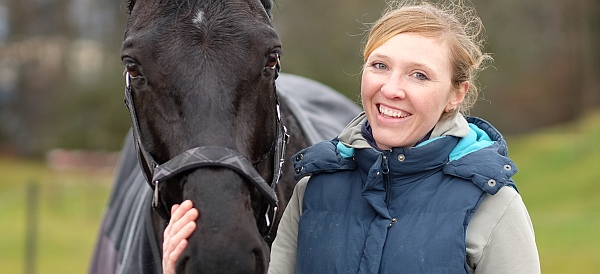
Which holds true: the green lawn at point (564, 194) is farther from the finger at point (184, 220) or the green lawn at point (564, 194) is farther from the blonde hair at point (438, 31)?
the finger at point (184, 220)

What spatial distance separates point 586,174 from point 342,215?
1149 centimetres

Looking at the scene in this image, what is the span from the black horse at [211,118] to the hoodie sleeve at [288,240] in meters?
0.03

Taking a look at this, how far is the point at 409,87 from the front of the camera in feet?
7.06

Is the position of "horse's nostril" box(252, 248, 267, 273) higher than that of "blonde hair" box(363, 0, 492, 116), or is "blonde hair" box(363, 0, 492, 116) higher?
"blonde hair" box(363, 0, 492, 116)

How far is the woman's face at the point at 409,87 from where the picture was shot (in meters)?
2.15

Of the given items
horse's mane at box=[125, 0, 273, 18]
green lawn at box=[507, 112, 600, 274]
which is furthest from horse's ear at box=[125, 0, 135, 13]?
green lawn at box=[507, 112, 600, 274]

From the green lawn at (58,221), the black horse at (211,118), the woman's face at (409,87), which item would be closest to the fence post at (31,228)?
the green lawn at (58,221)

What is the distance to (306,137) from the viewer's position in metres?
3.34

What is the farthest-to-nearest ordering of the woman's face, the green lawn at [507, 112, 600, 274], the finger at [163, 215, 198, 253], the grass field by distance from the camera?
the grass field < the green lawn at [507, 112, 600, 274] < the woman's face < the finger at [163, 215, 198, 253]

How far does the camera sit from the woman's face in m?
2.15

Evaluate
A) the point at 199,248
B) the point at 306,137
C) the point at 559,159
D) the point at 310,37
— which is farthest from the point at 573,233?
the point at 310,37

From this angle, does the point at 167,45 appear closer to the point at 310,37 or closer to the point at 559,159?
the point at 559,159

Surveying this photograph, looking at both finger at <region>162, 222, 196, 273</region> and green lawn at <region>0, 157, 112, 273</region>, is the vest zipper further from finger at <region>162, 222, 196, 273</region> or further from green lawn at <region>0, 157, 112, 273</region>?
green lawn at <region>0, 157, 112, 273</region>

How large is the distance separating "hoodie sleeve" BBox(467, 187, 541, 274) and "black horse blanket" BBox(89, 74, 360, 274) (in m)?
1.07
